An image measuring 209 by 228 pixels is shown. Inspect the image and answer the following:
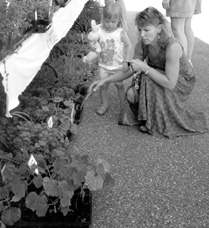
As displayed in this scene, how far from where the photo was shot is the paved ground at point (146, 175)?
2.22 metres

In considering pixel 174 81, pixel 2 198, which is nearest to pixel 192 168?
pixel 174 81

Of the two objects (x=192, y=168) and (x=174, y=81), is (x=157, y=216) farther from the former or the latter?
(x=174, y=81)

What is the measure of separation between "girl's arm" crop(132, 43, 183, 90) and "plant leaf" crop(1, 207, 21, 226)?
1.61m

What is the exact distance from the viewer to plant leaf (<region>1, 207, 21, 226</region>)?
6.09ft

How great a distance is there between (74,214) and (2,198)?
0.45 meters

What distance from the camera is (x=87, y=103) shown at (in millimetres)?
3766

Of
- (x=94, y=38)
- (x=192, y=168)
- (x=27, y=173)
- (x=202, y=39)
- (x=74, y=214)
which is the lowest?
(x=202, y=39)

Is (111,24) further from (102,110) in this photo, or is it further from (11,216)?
(11,216)

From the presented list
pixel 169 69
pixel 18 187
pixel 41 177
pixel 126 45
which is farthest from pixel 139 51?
pixel 18 187

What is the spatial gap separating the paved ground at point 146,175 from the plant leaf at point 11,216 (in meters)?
0.52

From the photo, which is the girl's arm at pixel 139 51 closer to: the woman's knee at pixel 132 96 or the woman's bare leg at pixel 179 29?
the woman's knee at pixel 132 96

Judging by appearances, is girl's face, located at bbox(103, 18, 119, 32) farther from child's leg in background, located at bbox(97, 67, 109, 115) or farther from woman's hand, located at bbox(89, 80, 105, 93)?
woman's hand, located at bbox(89, 80, 105, 93)

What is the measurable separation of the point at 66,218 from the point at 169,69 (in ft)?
5.04

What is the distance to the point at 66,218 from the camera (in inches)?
80.2
